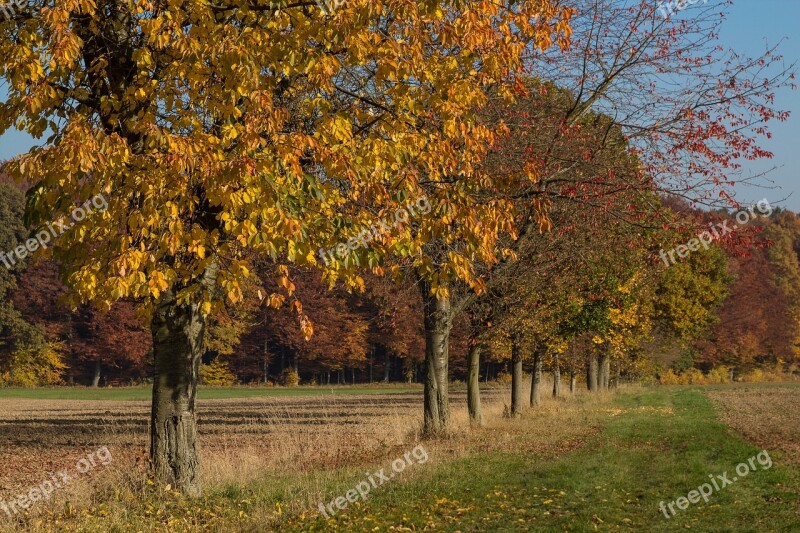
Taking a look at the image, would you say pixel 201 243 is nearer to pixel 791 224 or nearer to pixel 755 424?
pixel 755 424

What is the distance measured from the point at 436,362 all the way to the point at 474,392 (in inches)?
184

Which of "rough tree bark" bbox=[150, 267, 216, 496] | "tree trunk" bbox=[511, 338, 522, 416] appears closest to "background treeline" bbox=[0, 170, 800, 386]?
"tree trunk" bbox=[511, 338, 522, 416]

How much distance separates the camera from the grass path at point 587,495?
10102 millimetres

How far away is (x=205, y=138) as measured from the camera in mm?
8695

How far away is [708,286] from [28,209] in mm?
52668

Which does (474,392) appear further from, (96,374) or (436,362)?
(96,374)

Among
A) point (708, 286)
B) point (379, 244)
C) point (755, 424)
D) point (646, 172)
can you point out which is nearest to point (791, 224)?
point (708, 286)

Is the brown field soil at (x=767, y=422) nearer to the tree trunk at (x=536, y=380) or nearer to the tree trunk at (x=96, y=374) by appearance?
the tree trunk at (x=536, y=380)

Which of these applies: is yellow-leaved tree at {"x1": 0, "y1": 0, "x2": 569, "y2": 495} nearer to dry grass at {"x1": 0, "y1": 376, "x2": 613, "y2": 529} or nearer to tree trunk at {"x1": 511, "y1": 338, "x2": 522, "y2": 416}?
dry grass at {"x1": 0, "y1": 376, "x2": 613, "y2": 529}

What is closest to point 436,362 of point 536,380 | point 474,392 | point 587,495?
point 474,392

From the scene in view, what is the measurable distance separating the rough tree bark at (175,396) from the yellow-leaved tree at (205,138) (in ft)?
0.07

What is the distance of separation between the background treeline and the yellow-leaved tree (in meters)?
7.96

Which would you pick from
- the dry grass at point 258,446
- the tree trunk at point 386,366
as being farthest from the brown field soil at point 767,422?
the tree trunk at point 386,366

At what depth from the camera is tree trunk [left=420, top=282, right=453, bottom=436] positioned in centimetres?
1923
